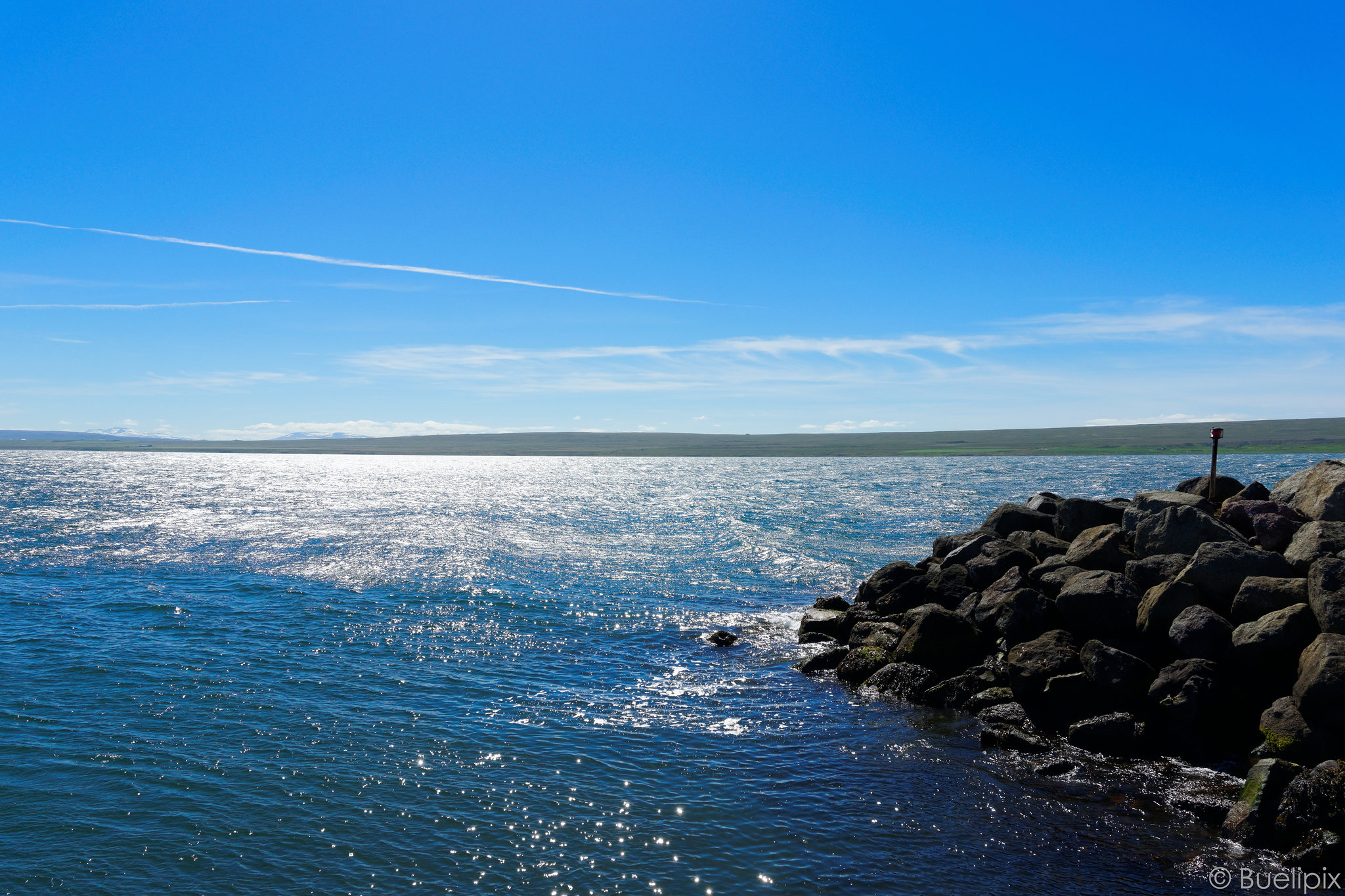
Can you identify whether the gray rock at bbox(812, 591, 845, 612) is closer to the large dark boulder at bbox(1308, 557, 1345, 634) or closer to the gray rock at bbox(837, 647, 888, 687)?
the gray rock at bbox(837, 647, 888, 687)

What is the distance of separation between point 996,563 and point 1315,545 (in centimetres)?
864

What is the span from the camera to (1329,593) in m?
16.6

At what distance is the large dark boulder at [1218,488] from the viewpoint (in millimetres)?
26609

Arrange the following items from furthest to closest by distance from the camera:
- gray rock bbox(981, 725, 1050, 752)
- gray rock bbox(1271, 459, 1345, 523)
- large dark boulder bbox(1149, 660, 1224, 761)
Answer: gray rock bbox(1271, 459, 1345, 523) → gray rock bbox(981, 725, 1050, 752) → large dark boulder bbox(1149, 660, 1224, 761)

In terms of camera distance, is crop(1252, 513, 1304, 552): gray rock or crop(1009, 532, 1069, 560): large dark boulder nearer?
crop(1252, 513, 1304, 552): gray rock

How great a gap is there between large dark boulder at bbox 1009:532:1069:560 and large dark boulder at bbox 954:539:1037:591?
0.38m

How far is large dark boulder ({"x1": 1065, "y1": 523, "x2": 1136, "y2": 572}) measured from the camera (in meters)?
23.2

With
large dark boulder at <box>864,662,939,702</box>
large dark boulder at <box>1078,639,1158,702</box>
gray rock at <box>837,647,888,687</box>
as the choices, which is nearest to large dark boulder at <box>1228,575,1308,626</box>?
large dark boulder at <box>1078,639,1158,702</box>

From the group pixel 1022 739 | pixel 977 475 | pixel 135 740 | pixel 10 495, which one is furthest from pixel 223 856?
pixel 977 475

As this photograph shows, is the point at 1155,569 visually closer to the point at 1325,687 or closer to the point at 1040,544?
the point at 1040,544

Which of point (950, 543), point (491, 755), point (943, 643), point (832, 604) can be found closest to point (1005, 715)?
point (943, 643)

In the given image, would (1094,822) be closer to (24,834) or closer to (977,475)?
(24,834)

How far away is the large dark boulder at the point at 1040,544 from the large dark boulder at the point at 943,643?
505 cm

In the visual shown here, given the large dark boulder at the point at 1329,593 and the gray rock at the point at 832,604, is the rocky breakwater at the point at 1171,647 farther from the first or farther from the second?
the gray rock at the point at 832,604
